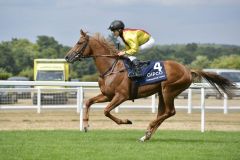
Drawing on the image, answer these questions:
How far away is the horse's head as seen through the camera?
1420 cm

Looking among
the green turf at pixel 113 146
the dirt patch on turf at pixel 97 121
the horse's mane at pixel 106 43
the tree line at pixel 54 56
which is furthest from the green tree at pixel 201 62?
the horse's mane at pixel 106 43

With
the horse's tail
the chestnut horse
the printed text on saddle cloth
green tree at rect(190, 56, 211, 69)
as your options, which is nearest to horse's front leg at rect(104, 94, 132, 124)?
the chestnut horse

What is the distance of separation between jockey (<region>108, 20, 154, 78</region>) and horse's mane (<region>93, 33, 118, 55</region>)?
1.03 feet

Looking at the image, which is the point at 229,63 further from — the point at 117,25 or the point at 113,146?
the point at 113,146

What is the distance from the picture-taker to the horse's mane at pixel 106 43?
1423 centimetres

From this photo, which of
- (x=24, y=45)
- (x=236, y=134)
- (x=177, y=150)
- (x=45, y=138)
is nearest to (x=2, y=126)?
(x=45, y=138)

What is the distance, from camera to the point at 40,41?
91500mm

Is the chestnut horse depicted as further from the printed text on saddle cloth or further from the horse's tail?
the horse's tail

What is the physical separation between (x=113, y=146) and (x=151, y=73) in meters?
2.16

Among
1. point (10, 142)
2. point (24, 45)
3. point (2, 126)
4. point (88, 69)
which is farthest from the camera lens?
point (24, 45)

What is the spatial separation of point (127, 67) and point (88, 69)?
59327 millimetres

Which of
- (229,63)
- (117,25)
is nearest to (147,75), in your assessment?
(117,25)

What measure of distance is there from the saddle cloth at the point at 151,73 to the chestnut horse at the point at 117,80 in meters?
0.09

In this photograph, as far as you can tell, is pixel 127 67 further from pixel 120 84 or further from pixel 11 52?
pixel 11 52
